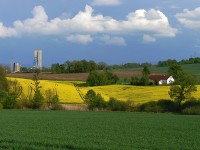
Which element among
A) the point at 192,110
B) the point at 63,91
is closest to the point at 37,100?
the point at 63,91

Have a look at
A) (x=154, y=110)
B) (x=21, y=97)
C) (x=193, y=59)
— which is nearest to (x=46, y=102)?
(x=21, y=97)

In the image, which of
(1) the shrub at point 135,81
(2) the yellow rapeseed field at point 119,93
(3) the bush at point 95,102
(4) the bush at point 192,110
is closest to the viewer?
(4) the bush at point 192,110

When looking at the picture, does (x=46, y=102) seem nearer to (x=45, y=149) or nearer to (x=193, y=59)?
(x=45, y=149)

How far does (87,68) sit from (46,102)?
56.2 metres

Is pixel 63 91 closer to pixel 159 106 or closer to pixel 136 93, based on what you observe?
pixel 136 93

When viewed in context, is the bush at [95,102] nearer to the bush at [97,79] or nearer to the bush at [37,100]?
the bush at [37,100]

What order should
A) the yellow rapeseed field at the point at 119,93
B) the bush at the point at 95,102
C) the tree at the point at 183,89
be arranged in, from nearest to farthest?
1. the tree at the point at 183,89
2. the bush at the point at 95,102
3. the yellow rapeseed field at the point at 119,93

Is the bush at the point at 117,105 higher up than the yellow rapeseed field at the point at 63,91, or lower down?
lower down

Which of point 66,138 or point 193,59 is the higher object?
point 193,59

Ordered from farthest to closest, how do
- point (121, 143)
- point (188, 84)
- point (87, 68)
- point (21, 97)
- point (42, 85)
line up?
point (87, 68), point (42, 85), point (21, 97), point (188, 84), point (121, 143)

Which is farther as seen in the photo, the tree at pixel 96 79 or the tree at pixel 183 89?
the tree at pixel 96 79

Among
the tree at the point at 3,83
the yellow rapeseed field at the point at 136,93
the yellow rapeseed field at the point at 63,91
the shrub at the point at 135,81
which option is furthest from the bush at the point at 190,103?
the shrub at the point at 135,81

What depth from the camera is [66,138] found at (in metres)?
16.8

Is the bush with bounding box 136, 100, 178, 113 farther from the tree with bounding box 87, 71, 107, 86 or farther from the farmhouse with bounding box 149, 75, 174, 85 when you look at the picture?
the tree with bounding box 87, 71, 107, 86
